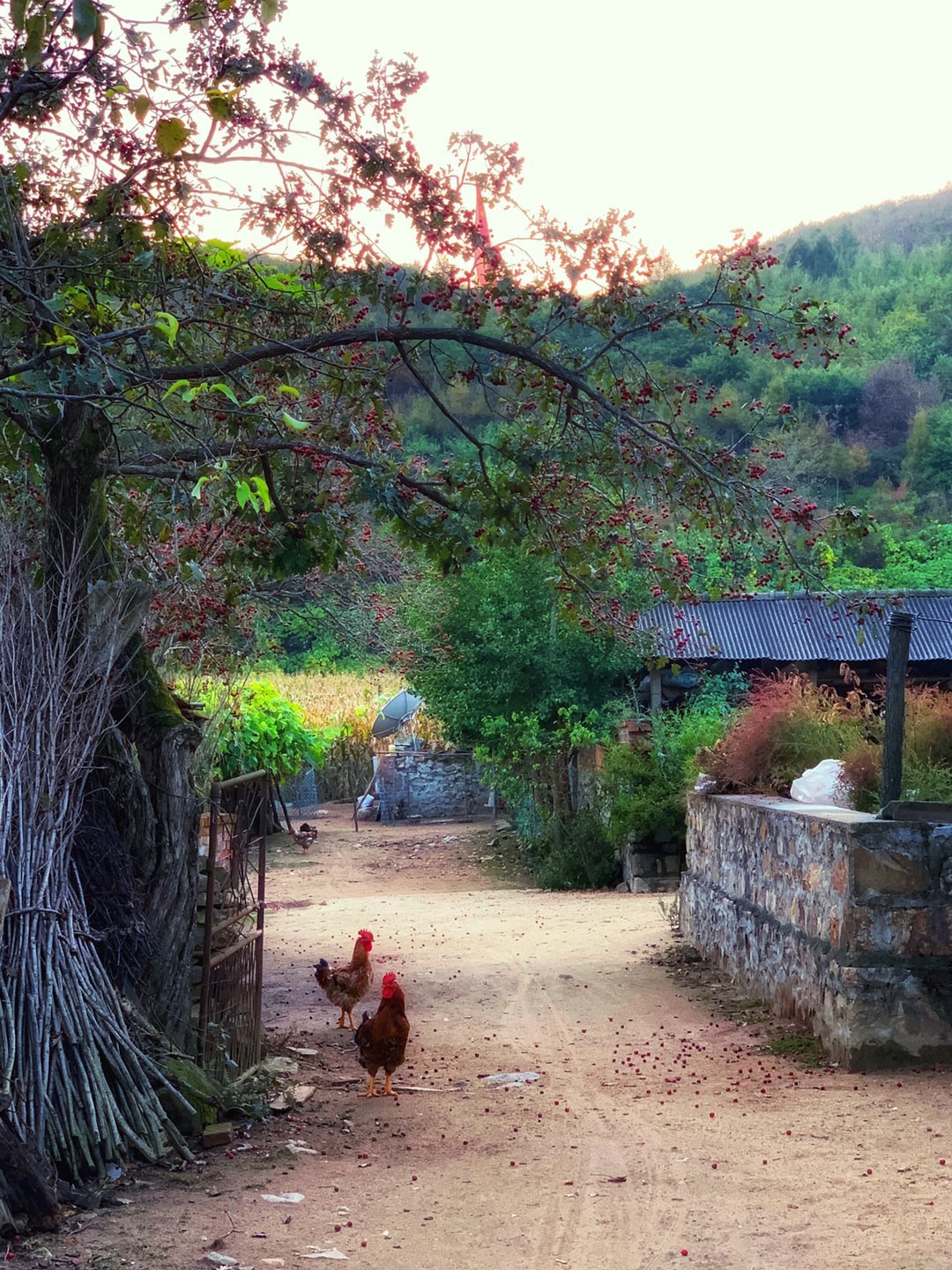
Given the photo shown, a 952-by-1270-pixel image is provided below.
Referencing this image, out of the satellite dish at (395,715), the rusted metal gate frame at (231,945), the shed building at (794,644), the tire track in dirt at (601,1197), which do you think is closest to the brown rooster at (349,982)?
the rusted metal gate frame at (231,945)

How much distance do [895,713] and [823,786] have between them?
1426mm

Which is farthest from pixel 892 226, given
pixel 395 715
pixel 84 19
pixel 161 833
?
pixel 84 19

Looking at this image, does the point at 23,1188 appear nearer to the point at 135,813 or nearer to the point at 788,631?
the point at 135,813

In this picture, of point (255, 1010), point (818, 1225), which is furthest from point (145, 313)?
point (818, 1225)

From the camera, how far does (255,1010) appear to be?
6.64 metres

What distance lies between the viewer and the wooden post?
21.6ft

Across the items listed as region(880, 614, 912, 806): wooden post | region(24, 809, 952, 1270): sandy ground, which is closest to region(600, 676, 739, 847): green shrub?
region(24, 809, 952, 1270): sandy ground

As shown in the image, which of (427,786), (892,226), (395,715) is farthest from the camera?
(892,226)

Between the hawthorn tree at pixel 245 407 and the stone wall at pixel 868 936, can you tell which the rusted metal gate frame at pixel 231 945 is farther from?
the stone wall at pixel 868 936

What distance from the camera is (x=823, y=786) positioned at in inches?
314

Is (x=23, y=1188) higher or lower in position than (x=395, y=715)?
lower

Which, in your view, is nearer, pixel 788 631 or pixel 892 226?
pixel 788 631

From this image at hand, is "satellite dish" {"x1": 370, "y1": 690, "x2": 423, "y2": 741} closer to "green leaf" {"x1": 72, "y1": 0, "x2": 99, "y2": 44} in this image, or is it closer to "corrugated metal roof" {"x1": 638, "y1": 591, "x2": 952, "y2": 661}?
"corrugated metal roof" {"x1": 638, "y1": 591, "x2": 952, "y2": 661}

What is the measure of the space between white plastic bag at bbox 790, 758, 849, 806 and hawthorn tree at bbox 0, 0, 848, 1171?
241 centimetres
